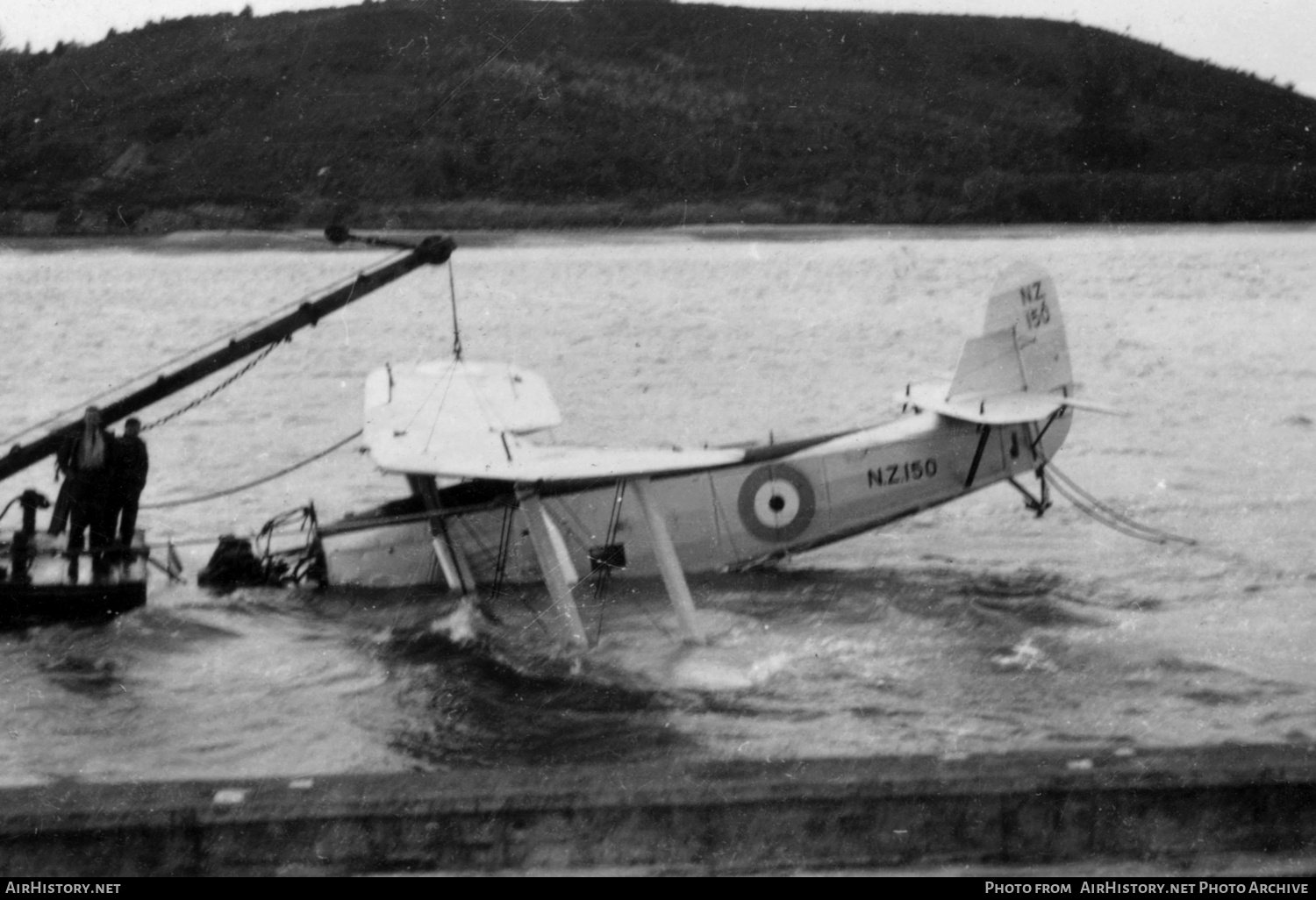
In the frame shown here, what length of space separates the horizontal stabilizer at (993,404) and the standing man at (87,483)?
8.03 m

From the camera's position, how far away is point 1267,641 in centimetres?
A: 1425

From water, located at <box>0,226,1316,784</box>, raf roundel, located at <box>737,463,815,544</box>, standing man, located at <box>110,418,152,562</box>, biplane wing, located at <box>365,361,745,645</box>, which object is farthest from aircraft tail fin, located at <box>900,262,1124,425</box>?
standing man, located at <box>110,418,152,562</box>

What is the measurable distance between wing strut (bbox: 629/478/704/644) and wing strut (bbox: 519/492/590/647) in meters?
0.82

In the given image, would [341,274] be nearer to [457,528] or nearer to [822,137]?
[822,137]

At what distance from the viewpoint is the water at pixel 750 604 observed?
11.8m

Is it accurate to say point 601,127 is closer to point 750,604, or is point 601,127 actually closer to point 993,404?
point 993,404

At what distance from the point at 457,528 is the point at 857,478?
13.2 feet

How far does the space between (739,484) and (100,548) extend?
6.28m

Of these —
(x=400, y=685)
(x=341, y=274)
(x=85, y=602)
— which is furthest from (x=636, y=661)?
(x=341, y=274)

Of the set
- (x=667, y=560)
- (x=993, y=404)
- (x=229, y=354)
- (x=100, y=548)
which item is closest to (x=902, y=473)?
(x=993, y=404)

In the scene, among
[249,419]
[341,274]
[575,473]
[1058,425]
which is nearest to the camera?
[575,473]

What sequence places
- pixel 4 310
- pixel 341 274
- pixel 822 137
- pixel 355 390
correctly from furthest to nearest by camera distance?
pixel 341 274, pixel 822 137, pixel 4 310, pixel 355 390

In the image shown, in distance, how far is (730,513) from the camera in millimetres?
14859

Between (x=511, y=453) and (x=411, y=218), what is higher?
(x=411, y=218)
